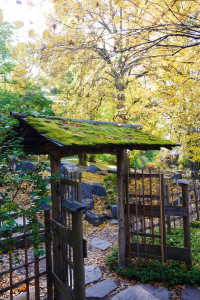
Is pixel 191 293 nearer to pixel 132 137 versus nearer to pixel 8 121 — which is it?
pixel 132 137

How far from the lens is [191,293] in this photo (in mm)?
4066

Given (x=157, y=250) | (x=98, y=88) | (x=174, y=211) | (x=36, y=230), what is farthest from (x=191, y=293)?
(x=98, y=88)

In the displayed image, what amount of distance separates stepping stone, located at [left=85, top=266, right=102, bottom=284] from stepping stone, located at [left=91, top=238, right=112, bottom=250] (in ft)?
4.53

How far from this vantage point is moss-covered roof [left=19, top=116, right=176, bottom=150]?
342cm

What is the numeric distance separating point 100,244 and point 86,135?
15.1ft

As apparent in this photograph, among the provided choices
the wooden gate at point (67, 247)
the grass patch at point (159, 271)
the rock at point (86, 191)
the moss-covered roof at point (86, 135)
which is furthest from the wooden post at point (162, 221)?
the rock at point (86, 191)

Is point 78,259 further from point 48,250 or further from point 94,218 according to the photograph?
point 94,218

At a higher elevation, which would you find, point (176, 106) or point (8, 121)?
point (176, 106)

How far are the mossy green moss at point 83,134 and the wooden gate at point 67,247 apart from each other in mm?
710

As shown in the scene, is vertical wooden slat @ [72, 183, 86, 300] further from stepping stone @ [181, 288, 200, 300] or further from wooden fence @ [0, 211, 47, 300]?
stepping stone @ [181, 288, 200, 300]

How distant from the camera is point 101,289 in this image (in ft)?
14.7

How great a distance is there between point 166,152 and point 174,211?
378 cm

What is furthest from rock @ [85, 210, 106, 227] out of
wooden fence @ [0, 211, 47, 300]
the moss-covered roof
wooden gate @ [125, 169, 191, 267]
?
the moss-covered roof

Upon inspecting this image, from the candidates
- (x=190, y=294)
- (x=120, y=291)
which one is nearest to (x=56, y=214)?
(x=120, y=291)
